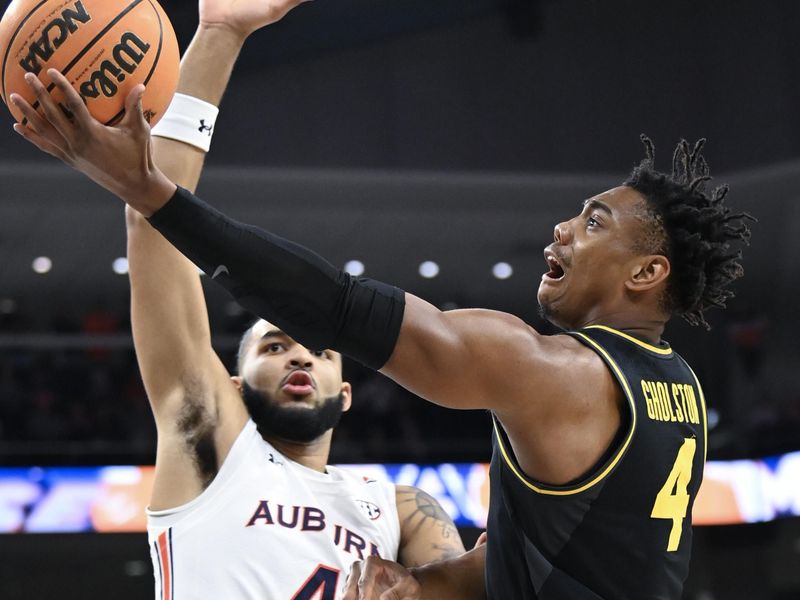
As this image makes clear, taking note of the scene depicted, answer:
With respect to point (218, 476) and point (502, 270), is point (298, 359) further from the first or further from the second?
point (502, 270)

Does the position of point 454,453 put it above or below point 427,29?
below

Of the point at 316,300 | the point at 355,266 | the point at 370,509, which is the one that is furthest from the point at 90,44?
the point at 355,266

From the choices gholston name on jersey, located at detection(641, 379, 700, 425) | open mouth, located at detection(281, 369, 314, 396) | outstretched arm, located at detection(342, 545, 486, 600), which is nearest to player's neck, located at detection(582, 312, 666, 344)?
gholston name on jersey, located at detection(641, 379, 700, 425)

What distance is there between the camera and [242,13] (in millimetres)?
2740

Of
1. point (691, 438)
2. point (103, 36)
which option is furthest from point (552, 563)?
point (103, 36)

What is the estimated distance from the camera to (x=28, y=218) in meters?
10.4

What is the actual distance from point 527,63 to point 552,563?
9349mm

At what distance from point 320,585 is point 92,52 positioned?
5.16ft

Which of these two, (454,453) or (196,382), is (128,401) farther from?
(196,382)

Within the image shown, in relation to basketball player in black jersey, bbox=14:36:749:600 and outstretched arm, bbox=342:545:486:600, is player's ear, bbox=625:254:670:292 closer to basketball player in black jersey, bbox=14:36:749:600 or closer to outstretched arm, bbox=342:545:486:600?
basketball player in black jersey, bbox=14:36:749:600

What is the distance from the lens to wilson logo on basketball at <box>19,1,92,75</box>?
190 cm

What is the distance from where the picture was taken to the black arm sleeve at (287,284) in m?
1.78

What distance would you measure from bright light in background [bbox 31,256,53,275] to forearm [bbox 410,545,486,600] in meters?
8.92

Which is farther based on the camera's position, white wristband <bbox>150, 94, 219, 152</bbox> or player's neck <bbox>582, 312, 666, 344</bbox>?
white wristband <bbox>150, 94, 219, 152</bbox>
